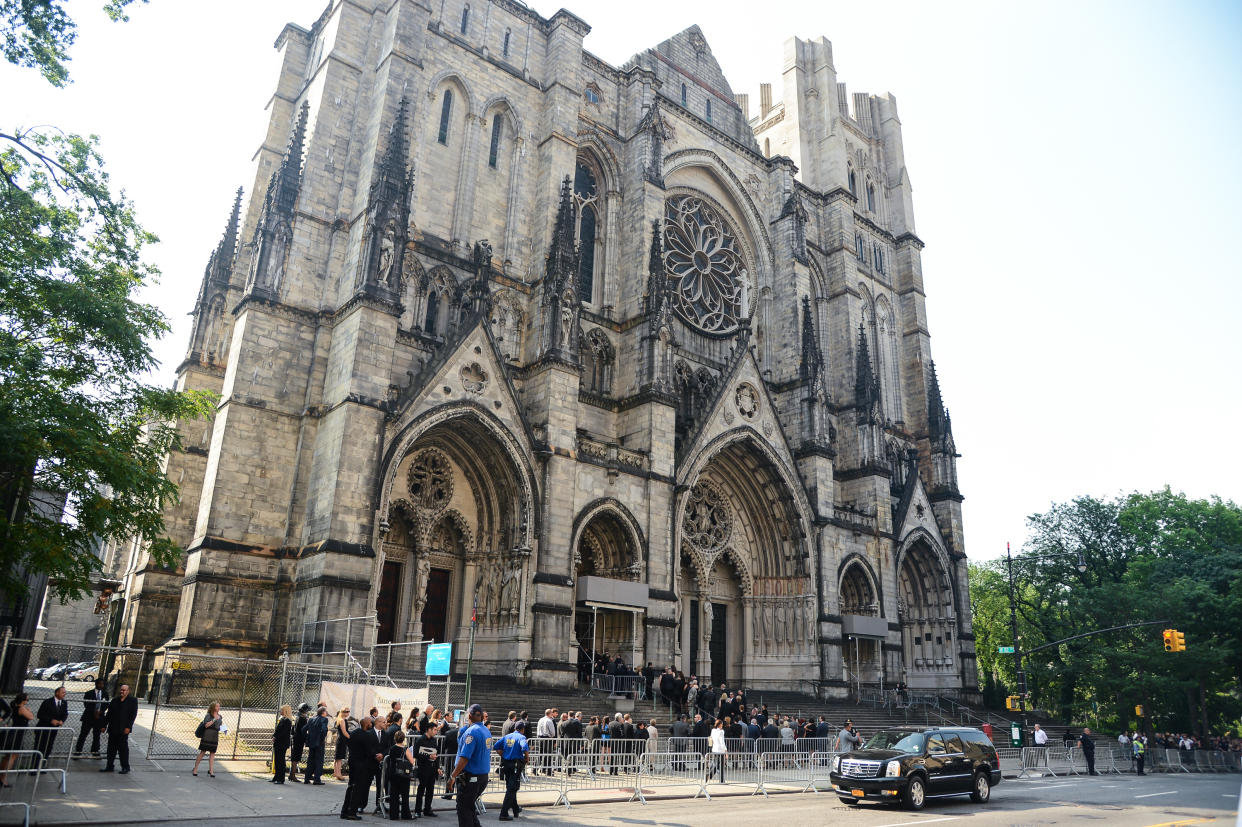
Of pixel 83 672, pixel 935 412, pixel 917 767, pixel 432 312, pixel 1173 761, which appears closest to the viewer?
pixel 917 767

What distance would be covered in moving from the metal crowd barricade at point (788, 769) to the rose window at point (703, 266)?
18192 mm

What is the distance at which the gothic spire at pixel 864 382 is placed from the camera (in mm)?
35031

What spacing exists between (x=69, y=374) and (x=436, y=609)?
12507mm

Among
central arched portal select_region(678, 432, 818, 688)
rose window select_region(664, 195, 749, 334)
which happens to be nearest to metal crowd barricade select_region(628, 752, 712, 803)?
central arched portal select_region(678, 432, 818, 688)

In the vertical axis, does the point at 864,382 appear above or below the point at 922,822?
above

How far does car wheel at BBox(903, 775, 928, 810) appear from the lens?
44.9ft

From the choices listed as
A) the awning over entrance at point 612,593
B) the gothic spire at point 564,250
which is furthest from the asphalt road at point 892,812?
the gothic spire at point 564,250

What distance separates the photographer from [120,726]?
471 inches

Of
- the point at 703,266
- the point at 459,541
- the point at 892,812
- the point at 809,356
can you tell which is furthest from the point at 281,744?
the point at 703,266

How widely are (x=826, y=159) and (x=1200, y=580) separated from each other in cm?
2615

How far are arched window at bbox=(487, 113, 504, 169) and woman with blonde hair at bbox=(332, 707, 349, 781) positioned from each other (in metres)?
19.9

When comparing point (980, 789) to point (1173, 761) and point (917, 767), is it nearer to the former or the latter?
point (917, 767)

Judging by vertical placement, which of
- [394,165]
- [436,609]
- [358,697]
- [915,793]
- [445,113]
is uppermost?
[445,113]

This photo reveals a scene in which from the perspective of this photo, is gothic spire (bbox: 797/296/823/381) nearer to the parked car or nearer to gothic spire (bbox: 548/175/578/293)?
gothic spire (bbox: 548/175/578/293)
